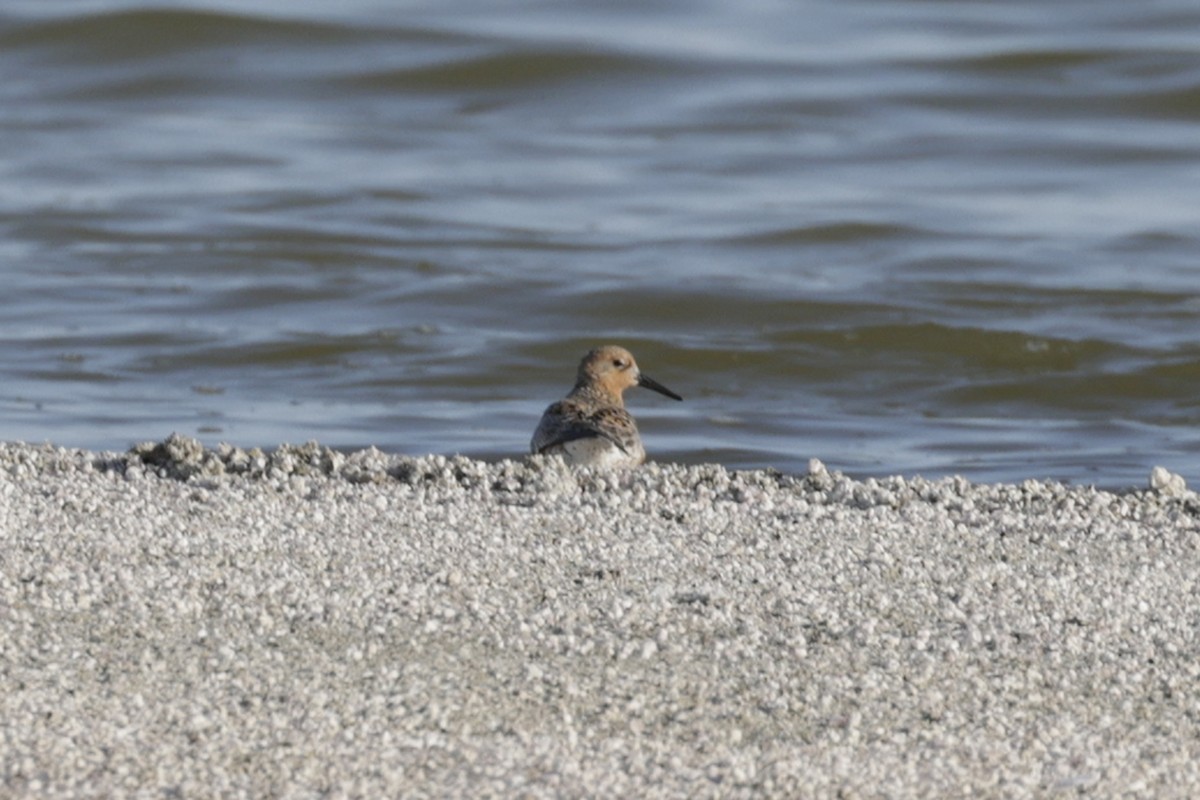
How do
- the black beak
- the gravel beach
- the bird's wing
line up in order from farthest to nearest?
the black beak
the bird's wing
the gravel beach

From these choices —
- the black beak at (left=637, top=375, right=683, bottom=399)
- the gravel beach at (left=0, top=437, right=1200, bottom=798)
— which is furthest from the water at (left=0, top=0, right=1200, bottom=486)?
the gravel beach at (left=0, top=437, right=1200, bottom=798)

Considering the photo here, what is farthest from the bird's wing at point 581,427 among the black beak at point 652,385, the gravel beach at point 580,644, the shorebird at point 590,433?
the gravel beach at point 580,644

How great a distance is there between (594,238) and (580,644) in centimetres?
1178

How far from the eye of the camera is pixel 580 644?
548 cm

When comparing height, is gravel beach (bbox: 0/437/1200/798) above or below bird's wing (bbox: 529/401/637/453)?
below

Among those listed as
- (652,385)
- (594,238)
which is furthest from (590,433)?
(594,238)

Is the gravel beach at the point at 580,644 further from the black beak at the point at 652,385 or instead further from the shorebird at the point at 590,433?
the black beak at the point at 652,385

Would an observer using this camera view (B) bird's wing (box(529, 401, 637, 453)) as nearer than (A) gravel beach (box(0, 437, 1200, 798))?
No

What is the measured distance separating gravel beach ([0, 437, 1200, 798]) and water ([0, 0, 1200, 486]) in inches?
139

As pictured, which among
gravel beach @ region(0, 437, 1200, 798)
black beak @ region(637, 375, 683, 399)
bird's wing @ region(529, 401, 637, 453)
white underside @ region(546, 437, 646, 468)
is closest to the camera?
gravel beach @ region(0, 437, 1200, 798)

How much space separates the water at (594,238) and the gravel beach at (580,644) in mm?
3543

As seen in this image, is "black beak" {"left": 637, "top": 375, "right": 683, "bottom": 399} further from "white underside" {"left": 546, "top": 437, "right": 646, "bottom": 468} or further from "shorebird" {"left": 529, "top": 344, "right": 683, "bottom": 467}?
"white underside" {"left": 546, "top": 437, "right": 646, "bottom": 468}

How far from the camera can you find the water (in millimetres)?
12102

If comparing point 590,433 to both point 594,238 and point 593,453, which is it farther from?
point 594,238
